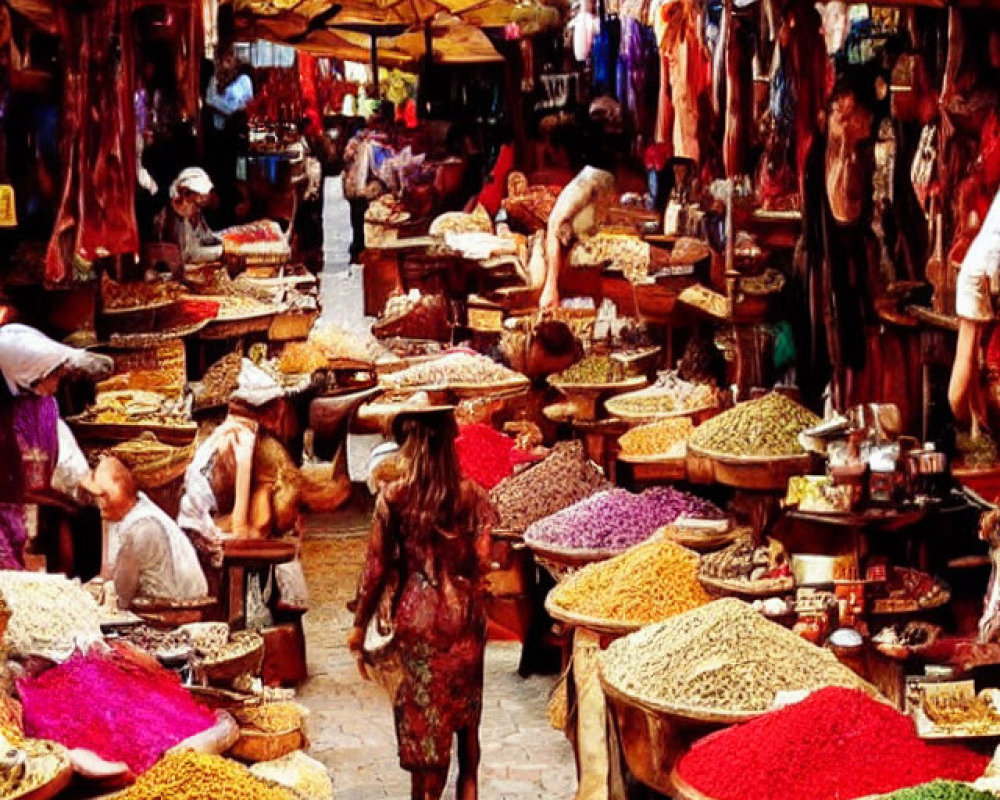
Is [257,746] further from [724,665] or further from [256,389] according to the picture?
[256,389]

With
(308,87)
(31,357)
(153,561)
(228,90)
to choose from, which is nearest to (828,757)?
(153,561)

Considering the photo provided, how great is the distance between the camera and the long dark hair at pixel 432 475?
7.57m

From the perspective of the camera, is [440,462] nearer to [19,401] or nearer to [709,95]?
[19,401]

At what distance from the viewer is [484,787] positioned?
8.51 m

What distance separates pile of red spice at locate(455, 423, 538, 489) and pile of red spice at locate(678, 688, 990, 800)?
18.6ft

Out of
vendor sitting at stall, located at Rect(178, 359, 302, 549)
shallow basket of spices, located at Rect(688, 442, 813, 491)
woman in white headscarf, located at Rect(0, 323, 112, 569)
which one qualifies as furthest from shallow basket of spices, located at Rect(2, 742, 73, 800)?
vendor sitting at stall, located at Rect(178, 359, 302, 549)

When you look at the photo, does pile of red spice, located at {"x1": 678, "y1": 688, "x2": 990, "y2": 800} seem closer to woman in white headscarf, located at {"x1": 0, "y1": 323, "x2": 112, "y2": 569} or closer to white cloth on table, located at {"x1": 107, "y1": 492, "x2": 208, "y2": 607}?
white cloth on table, located at {"x1": 107, "y1": 492, "x2": 208, "y2": 607}

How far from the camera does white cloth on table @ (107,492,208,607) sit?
7.79 m

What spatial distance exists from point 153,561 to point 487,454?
146 inches

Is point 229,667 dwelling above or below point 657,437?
below

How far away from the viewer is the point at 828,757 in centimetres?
502

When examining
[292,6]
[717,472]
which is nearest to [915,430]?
[717,472]

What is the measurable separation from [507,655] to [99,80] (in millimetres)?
3704

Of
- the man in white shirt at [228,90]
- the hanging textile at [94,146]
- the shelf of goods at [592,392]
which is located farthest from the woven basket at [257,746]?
the man in white shirt at [228,90]
